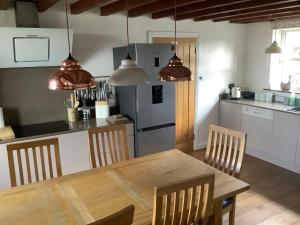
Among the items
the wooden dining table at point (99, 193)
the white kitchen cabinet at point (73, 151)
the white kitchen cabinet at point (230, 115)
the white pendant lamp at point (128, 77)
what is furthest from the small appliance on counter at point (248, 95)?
the white pendant lamp at point (128, 77)

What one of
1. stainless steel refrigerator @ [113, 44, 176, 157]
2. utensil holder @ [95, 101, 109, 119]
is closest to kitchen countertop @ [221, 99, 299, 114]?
stainless steel refrigerator @ [113, 44, 176, 157]

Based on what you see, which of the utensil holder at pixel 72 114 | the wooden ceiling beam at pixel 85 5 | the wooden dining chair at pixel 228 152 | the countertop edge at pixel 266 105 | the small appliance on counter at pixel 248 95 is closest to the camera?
the wooden dining chair at pixel 228 152

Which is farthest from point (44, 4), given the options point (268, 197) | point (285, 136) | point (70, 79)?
point (285, 136)

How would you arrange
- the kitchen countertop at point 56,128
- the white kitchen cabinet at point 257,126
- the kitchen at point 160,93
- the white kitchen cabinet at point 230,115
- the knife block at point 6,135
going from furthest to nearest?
the white kitchen cabinet at point 230,115
the white kitchen cabinet at point 257,126
the kitchen at point 160,93
the kitchen countertop at point 56,128
the knife block at point 6,135

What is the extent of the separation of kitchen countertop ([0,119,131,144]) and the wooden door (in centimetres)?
140

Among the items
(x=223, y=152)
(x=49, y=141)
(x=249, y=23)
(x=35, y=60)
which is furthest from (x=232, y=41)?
(x=49, y=141)

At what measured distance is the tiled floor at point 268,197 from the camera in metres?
2.62

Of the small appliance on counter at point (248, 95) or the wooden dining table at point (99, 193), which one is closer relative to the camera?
the wooden dining table at point (99, 193)

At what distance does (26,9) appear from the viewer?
272cm

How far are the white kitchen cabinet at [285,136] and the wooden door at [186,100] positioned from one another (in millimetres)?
1246

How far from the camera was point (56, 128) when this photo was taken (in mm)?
2973

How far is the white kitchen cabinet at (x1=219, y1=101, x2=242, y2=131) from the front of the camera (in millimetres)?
4355

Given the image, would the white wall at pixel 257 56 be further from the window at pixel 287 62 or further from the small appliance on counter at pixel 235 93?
the small appliance on counter at pixel 235 93

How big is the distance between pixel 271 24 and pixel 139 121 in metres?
2.75
